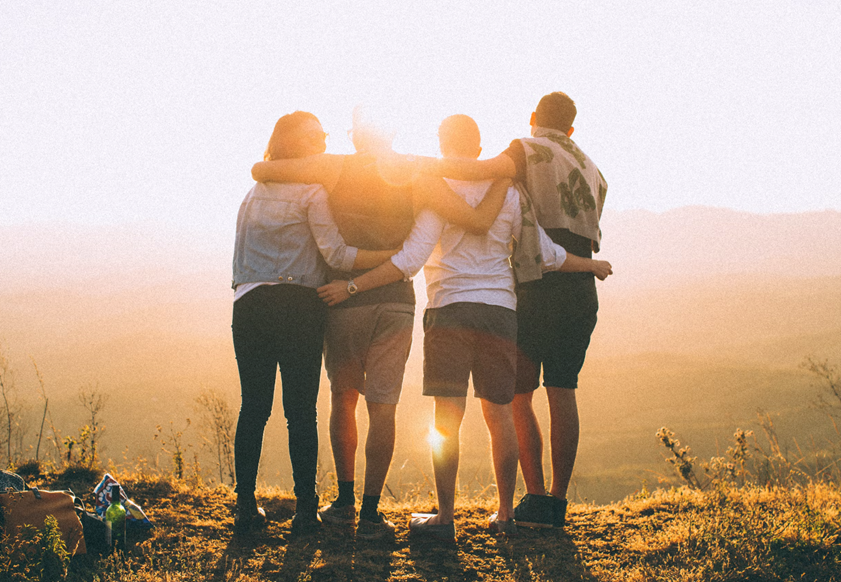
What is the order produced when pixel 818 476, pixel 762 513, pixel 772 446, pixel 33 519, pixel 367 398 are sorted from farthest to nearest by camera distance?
pixel 772 446, pixel 818 476, pixel 762 513, pixel 367 398, pixel 33 519

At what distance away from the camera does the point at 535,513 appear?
3494 mm

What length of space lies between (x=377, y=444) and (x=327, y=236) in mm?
1187

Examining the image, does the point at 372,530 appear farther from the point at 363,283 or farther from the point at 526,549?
the point at 363,283

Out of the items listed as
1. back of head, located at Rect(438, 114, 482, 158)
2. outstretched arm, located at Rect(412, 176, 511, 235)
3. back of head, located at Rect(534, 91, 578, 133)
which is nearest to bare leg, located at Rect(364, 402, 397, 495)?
outstretched arm, located at Rect(412, 176, 511, 235)

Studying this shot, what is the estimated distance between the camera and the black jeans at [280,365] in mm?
3117

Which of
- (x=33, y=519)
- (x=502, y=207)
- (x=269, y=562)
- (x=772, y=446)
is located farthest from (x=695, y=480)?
(x=33, y=519)

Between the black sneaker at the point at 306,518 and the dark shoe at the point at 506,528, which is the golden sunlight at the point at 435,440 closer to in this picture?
the dark shoe at the point at 506,528

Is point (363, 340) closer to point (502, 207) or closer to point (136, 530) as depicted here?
point (502, 207)

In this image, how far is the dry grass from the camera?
279 cm

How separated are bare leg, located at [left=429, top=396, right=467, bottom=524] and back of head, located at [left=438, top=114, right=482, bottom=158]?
55.7 inches

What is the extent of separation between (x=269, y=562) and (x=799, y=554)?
8.88 feet

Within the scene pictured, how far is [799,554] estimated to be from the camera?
2996 mm

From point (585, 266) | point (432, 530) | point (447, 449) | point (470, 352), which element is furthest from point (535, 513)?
point (585, 266)

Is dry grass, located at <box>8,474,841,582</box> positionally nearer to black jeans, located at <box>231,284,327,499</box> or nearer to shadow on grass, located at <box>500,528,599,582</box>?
shadow on grass, located at <box>500,528,599,582</box>
